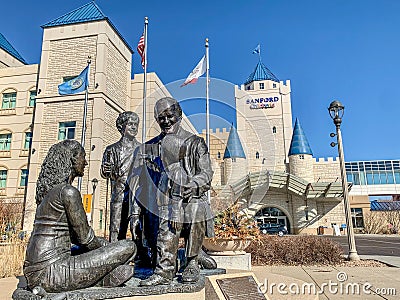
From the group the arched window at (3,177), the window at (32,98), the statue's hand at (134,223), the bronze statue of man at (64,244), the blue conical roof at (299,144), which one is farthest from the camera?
the blue conical roof at (299,144)

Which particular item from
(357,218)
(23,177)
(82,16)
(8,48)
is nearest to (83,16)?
(82,16)

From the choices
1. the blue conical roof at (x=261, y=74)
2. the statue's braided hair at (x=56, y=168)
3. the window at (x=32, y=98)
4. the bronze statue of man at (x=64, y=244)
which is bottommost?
the bronze statue of man at (x=64, y=244)

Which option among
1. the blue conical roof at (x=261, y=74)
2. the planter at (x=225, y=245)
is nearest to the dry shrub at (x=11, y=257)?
the planter at (x=225, y=245)

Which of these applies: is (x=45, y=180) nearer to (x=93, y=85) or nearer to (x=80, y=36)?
(x=93, y=85)

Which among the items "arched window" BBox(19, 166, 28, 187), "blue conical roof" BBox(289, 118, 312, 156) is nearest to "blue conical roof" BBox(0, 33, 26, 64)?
"arched window" BBox(19, 166, 28, 187)

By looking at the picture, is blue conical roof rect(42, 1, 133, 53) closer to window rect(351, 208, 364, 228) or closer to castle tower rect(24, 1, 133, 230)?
castle tower rect(24, 1, 133, 230)

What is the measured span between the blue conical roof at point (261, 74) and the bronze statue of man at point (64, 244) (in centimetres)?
4396

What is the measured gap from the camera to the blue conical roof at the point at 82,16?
26594mm

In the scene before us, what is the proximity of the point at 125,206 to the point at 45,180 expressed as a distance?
4.16ft

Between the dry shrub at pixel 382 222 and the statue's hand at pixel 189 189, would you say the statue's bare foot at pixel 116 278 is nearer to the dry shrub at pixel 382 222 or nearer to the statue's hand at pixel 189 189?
the statue's hand at pixel 189 189

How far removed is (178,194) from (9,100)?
30.1m

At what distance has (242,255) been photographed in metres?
7.82

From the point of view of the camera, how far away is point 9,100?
28406mm

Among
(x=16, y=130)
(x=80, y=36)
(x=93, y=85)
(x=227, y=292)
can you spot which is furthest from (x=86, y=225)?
(x=16, y=130)
